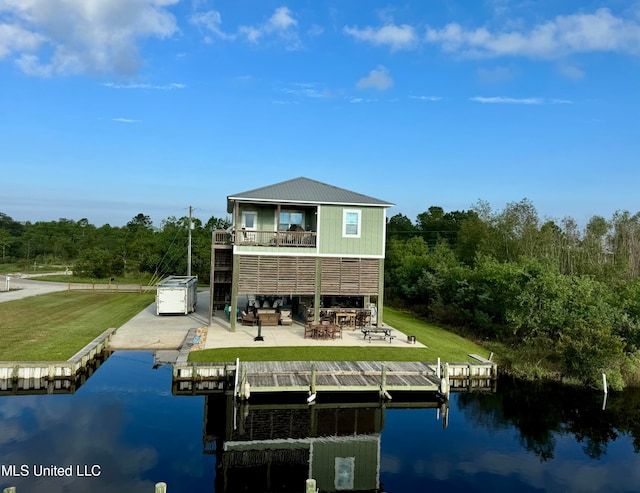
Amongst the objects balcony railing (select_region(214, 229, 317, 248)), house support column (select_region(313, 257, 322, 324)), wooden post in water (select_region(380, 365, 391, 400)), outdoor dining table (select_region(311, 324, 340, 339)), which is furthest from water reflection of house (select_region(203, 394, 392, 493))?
balcony railing (select_region(214, 229, 317, 248))

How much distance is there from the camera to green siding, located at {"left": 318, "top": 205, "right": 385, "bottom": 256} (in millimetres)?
22062

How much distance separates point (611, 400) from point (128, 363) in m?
17.5

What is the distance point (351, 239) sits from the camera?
73.4 feet

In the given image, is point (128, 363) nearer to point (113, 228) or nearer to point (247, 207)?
point (247, 207)

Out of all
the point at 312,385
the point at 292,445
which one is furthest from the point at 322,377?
the point at 292,445

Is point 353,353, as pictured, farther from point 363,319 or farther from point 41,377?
point 41,377

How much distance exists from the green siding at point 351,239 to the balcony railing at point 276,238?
1.93 ft

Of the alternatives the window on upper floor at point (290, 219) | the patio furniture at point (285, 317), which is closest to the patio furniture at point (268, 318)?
the patio furniture at point (285, 317)

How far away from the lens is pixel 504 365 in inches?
752

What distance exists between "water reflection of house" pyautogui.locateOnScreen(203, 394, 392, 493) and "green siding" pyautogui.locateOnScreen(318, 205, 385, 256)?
9.37m

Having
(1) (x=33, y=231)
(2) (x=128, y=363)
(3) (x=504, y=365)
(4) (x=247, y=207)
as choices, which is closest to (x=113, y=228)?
(1) (x=33, y=231)

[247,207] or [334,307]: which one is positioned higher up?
[247,207]

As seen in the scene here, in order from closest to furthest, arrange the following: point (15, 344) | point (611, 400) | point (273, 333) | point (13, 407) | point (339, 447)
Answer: point (339, 447) < point (13, 407) < point (611, 400) < point (15, 344) < point (273, 333)

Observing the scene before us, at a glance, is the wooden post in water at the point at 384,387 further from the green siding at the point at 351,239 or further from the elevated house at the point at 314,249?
the green siding at the point at 351,239
